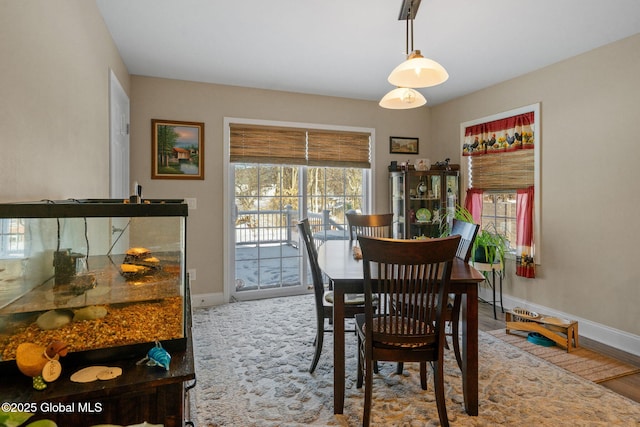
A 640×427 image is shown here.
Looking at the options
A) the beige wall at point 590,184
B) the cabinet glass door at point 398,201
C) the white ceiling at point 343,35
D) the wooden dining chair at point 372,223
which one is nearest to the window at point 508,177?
the beige wall at point 590,184

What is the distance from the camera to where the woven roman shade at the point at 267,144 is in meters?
4.11

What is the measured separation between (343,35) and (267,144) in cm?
174

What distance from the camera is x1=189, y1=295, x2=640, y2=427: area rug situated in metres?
1.96

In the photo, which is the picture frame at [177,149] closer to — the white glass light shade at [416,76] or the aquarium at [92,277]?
the white glass light shade at [416,76]

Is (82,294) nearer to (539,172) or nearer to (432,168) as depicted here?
(539,172)

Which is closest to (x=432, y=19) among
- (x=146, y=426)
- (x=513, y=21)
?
(x=513, y=21)

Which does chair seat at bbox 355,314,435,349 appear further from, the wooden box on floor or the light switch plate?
the light switch plate

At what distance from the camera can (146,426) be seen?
0.52m

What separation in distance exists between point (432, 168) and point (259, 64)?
2494 mm

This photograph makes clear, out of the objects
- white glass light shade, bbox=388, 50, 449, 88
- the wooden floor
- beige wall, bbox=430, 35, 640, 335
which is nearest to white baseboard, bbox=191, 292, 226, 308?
the wooden floor

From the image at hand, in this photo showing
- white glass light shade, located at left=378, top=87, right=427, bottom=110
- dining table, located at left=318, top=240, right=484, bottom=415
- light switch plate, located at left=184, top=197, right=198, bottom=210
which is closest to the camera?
dining table, located at left=318, top=240, right=484, bottom=415

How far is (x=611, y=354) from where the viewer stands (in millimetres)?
2801

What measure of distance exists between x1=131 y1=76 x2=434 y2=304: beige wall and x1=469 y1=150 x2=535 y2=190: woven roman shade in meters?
1.73

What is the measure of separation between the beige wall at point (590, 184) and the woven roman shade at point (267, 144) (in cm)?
246
